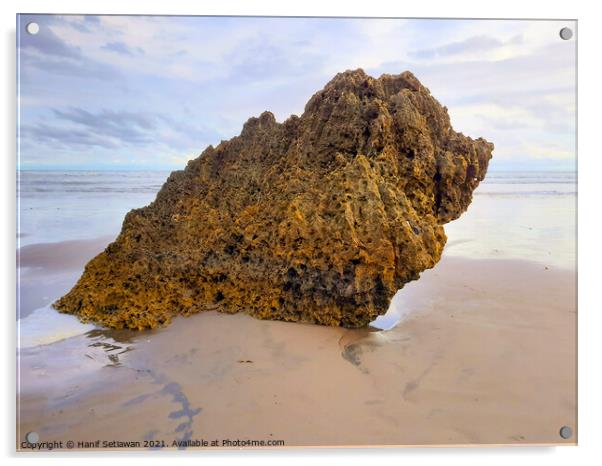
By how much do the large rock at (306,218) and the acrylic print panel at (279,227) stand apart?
0.06ft

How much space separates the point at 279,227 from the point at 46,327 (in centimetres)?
189

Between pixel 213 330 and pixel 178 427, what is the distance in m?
0.74

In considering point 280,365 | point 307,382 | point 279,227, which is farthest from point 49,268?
point 307,382

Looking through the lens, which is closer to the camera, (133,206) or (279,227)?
(279,227)

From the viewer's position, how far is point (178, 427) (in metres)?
3.07

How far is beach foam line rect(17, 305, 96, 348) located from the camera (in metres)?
3.42

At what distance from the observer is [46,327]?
11.5ft

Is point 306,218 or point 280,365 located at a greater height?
point 306,218

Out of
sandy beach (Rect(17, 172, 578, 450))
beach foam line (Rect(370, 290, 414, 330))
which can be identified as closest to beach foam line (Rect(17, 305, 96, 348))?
sandy beach (Rect(17, 172, 578, 450))

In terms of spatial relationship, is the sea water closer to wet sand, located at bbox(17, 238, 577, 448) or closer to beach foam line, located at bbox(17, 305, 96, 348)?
beach foam line, located at bbox(17, 305, 96, 348)

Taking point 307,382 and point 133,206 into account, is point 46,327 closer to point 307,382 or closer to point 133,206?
point 133,206
